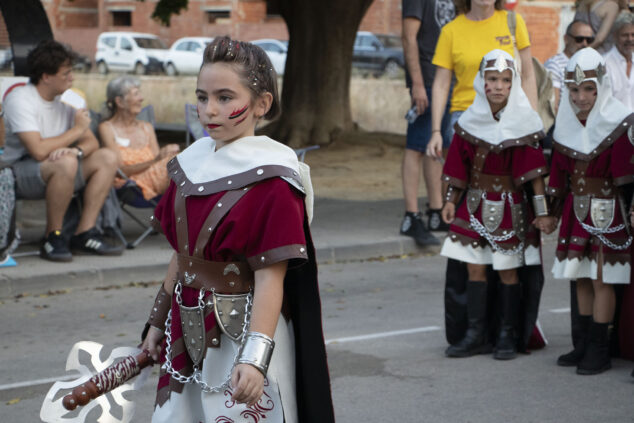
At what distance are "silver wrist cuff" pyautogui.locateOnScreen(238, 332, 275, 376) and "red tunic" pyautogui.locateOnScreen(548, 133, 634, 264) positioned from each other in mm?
3294

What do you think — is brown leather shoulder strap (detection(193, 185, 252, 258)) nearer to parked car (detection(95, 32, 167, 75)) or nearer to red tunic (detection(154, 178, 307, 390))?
red tunic (detection(154, 178, 307, 390))

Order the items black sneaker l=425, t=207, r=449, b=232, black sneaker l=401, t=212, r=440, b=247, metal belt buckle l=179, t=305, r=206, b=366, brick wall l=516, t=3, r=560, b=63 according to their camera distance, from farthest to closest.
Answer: brick wall l=516, t=3, r=560, b=63
black sneaker l=425, t=207, r=449, b=232
black sneaker l=401, t=212, r=440, b=247
metal belt buckle l=179, t=305, r=206, b=366

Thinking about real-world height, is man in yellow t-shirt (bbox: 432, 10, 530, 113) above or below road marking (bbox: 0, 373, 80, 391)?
above

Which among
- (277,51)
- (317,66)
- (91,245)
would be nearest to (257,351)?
(91,245)

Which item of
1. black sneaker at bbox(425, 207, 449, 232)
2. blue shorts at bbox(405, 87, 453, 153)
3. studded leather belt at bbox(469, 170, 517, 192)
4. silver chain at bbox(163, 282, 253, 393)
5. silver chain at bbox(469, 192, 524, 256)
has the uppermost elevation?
silver chain at bbox(163, 282, 253, 393)

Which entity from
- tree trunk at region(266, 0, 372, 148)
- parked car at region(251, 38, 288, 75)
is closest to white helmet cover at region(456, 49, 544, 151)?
tree trunk at region(266, 0, 372, 148)

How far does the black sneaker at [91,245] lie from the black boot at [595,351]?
15.2 feet

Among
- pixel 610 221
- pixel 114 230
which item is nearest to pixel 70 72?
pixel 114 230

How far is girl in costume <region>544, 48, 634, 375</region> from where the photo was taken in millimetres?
5844

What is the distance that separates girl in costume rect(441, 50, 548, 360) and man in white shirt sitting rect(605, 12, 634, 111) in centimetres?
254

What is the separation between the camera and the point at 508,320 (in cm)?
621

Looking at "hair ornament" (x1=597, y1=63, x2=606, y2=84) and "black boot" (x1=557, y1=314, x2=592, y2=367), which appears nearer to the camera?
"hair ornament" (x1=597, y1=63, x2=606, y2=84)

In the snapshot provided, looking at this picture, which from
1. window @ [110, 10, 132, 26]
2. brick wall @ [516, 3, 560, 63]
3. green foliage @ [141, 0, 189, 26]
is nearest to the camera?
green foliage @ [141, 0, 189, 26]

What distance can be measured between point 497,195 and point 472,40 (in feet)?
7.49
